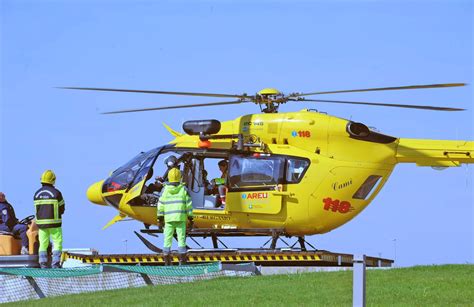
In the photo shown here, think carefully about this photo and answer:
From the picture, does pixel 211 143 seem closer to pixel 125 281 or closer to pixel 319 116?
pixel 319 116

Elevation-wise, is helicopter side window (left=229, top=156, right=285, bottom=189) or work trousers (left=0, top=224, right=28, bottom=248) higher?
helicopter side window (left=229, top=156, right=285, bottom=189)

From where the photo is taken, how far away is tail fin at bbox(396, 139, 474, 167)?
72.0 feet

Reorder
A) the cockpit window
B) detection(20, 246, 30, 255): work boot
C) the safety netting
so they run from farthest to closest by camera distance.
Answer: the cockpit window < detection(20, 246, 30, 255): work boot < the safety netting

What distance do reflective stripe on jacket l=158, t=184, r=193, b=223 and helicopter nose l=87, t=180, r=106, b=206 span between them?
165 inches

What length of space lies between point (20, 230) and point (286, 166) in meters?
6.23

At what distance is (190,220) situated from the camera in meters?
20.1

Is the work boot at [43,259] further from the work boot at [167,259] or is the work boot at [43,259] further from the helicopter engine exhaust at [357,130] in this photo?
the helicopter engine exhaust at [357,130]

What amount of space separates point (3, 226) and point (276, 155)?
21.1 feet

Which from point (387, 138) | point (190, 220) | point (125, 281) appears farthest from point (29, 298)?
point (387, 138)

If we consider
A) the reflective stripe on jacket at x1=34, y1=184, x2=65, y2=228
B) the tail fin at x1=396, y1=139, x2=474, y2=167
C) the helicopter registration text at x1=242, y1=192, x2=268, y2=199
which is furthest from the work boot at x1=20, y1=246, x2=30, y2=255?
the tail fin at x1=396, y1=139, x2=474, y2=167

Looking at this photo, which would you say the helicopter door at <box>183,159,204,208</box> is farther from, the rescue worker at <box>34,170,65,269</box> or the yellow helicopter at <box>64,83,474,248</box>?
the rescue worker at <box>34,170,65,269</box>

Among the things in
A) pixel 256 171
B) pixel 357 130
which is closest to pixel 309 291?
pixel 256 171

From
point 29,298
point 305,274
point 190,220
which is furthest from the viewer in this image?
point 190,220

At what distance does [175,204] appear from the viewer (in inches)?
781
